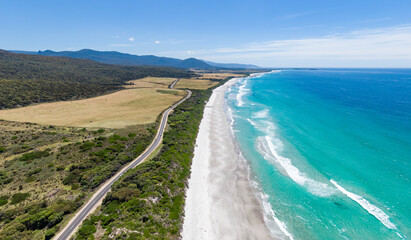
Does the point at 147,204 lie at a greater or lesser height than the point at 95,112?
lesser

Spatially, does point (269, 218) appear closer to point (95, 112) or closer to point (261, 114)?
point (261, 114)

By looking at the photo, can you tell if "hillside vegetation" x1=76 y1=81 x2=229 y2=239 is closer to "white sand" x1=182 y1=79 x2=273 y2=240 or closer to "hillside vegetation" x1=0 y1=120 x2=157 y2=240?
"white sand" x1=182 y1=79 x2=273 y2=240

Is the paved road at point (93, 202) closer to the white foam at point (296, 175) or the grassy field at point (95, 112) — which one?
the grassy field at point (95, 112)

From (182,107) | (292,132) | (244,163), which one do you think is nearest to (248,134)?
(292,132)

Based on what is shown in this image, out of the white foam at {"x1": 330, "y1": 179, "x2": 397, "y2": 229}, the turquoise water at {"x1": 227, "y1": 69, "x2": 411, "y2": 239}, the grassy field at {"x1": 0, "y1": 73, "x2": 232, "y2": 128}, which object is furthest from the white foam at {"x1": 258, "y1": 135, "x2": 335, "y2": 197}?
the grassy field at {"x1": 0, "y1": 73, "x2": 232, "y2": 128}

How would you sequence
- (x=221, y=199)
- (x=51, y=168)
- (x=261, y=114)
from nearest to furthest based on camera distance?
1. (x=221, y=199)
2. (x=51, y=168)
3. (x=261, y=114)

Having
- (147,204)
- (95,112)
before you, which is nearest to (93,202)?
(147,204)
